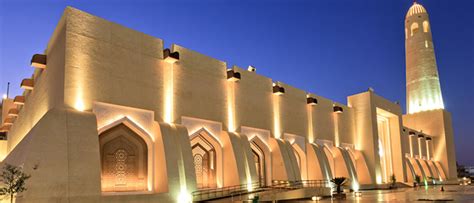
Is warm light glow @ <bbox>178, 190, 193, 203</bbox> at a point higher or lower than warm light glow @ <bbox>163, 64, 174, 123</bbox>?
lower

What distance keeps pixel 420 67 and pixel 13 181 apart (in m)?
48.5

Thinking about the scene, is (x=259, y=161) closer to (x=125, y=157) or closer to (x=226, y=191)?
(x=226, y=191)

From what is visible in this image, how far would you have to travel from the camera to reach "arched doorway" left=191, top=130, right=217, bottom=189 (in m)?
21.1

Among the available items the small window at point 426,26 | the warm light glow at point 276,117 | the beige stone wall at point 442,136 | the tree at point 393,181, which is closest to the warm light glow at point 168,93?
the warm light glow at point 276,117

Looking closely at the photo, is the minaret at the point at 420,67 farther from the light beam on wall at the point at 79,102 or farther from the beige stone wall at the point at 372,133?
the light beam on wall at the point at 79,102

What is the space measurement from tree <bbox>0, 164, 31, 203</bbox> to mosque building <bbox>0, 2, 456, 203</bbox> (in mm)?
386

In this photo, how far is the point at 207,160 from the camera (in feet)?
70.9

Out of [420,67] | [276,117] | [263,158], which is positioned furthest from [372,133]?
[420,67]

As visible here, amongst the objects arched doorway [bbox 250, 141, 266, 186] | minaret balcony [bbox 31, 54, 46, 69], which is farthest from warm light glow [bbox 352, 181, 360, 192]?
minaret balcony [bbox 31, 54, 46, 69]

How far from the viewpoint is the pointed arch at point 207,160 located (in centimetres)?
2114

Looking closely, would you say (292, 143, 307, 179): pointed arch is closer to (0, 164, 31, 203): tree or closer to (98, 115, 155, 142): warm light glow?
(98, 115, 155, 142): warm light glow

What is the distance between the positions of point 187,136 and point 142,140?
82.4 inches

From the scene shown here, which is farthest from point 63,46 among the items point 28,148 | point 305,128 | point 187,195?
point 305,128

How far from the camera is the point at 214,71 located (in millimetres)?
22219
